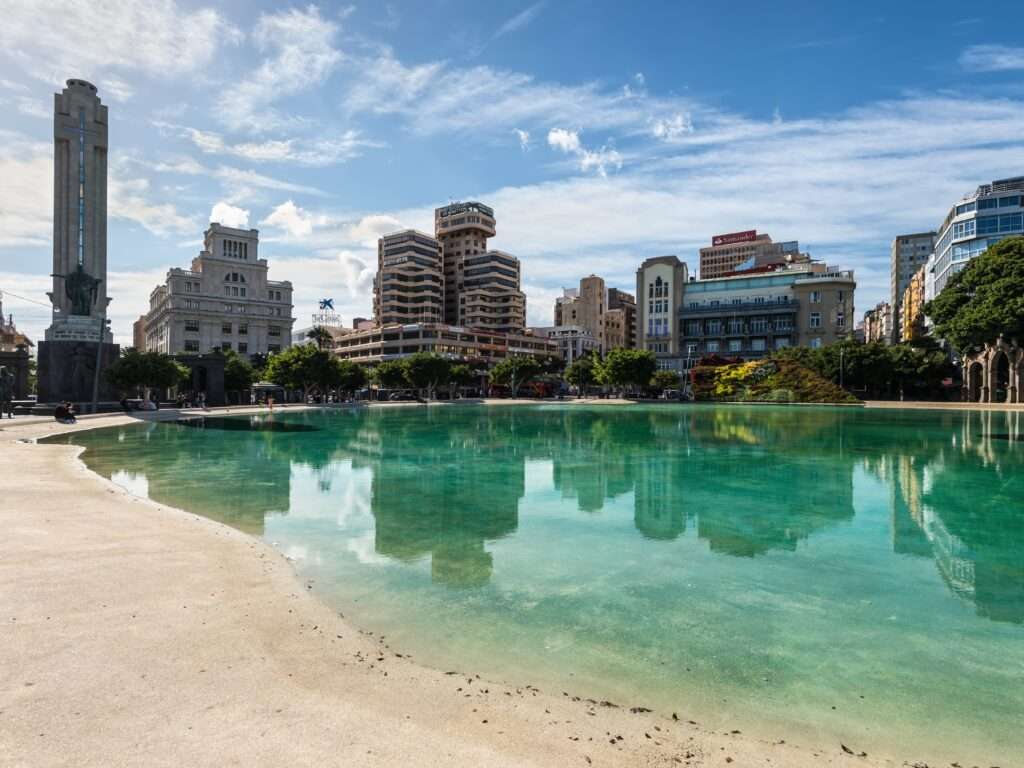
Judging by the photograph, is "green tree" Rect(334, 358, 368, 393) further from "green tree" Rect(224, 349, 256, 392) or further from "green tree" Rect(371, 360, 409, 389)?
"green tree" Rect(224, 349, 256, 392)

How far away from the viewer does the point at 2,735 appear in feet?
18.1

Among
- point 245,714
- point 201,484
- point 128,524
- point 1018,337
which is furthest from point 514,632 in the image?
point 1018,337

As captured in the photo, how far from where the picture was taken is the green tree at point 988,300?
2419 inches

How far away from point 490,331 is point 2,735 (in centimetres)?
15796

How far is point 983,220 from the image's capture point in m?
90.9

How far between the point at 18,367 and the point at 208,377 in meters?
24.1

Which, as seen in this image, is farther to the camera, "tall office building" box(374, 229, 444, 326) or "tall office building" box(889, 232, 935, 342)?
"tall office building" box(889, 232, 935, 342)

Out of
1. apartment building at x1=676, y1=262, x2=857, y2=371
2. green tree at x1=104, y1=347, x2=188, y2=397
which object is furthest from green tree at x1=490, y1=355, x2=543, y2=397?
green tree at x1=104, y1=347, x2=188, y2=397

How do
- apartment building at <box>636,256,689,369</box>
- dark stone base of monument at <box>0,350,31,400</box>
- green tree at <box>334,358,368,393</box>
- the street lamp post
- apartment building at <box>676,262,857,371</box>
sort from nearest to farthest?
the street lamp post, dark stone base of monument at <box>0,350,31,400</box>, green tree at <box>334,358,368,393</box>, apartment building at <box>676,262,857,371</box>, apartment building at <box>636,256,689,369</box>

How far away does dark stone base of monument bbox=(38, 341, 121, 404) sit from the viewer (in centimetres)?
6191

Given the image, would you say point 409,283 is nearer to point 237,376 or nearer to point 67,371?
point 237,376

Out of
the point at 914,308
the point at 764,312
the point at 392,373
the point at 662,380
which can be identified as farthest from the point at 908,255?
the point at 392,373

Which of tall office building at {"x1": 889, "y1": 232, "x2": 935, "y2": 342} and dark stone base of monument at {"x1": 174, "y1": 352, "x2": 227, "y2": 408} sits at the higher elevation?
tall office building at {"x1": 889, "y1": 232, "x2": 935, "y2": 342}

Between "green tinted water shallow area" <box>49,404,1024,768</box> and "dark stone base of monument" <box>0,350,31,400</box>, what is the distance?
65.3 metres
